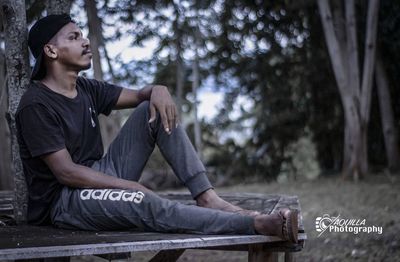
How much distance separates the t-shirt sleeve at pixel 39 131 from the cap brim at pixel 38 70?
296 mm

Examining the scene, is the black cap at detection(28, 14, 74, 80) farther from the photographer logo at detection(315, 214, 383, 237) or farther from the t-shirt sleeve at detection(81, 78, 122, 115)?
the photographer logo at detection(315, 214, 383, 237)

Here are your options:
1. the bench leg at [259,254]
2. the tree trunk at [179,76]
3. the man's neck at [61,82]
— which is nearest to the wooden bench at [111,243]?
the bench leg at [259,254]

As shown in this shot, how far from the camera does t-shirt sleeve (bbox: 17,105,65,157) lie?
270cm

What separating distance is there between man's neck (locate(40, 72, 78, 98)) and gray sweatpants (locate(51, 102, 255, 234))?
0.39 metres

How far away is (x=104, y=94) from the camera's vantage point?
3375 mm

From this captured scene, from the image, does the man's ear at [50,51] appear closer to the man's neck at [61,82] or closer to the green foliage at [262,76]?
the man's neck at [61,82]

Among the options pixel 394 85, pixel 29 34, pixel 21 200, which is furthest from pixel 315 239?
pixel 394 85

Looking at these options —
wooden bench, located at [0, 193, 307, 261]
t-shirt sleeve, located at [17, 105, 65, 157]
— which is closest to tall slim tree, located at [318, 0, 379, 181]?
wooden bench, located at [0, 193, 307, 261]

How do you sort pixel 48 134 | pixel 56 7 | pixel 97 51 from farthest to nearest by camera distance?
pixel 97 51 < pixel 56 7 < pixel 48 134

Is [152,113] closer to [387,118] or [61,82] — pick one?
[61,82]

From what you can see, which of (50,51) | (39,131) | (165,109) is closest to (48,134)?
(39,131)

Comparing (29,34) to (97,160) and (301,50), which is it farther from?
(301,50)

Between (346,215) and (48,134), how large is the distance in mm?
3768

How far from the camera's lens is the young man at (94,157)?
2619mm
